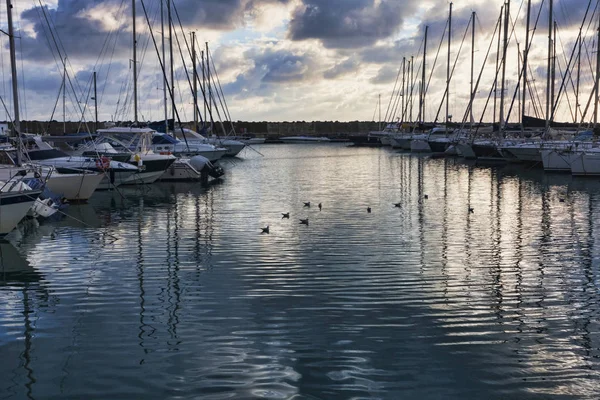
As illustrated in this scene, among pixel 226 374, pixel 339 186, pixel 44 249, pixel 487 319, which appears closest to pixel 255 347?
pixel 226 374

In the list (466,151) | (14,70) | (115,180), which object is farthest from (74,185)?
(466,151)

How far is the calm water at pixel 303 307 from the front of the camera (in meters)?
8.28

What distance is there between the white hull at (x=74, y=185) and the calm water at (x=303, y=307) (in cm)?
394

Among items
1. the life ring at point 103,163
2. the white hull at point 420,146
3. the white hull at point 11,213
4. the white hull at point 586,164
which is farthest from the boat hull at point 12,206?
the white hull at point 420,146

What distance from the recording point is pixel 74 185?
89.6 feet

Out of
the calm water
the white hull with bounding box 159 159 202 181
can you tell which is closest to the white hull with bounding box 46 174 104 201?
the calm water

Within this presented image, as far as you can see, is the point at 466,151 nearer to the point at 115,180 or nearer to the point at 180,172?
the point at 180,172

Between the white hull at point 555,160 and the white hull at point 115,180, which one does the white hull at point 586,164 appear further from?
the white hull at point 115,180

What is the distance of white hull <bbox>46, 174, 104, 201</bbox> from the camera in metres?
27.1

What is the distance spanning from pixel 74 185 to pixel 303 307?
18.3 meters

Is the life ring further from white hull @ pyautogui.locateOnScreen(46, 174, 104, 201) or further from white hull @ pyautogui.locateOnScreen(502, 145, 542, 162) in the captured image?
white hull @ pyautogui.locateOnScreen(502, 145, 542, 162)

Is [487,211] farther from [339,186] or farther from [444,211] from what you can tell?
[339,186]

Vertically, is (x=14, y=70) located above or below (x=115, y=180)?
above

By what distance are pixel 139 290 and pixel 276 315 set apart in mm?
3165
